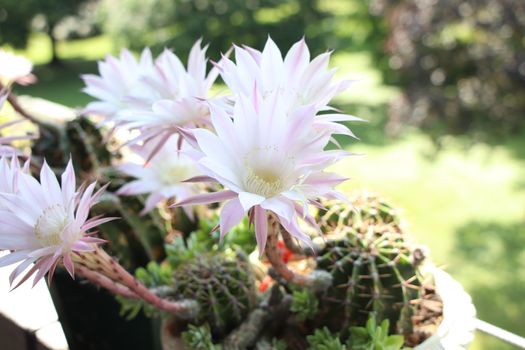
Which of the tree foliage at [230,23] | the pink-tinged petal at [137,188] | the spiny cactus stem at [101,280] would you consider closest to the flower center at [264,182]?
the spiny cactus stem at [101,280]

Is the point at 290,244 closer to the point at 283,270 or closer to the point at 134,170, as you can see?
the point at 283,270

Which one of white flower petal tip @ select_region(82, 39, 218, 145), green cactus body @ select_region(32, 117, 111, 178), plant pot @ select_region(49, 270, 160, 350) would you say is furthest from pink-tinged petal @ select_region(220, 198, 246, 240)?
green cactus body @ select_region(32, 117, 111, 178)

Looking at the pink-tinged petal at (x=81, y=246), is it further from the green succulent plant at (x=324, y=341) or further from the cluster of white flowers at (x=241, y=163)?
the green succulent plant at (x=324, y=341)

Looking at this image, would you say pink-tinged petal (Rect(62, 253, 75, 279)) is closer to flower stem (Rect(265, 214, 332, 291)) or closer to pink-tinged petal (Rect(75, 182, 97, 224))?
pink-tinged petal (Rect(75, 182, 97, 224))

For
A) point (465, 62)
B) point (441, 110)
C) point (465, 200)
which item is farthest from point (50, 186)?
point (465, 62)

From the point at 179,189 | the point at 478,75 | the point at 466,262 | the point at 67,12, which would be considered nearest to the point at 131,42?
the point at 67,12
